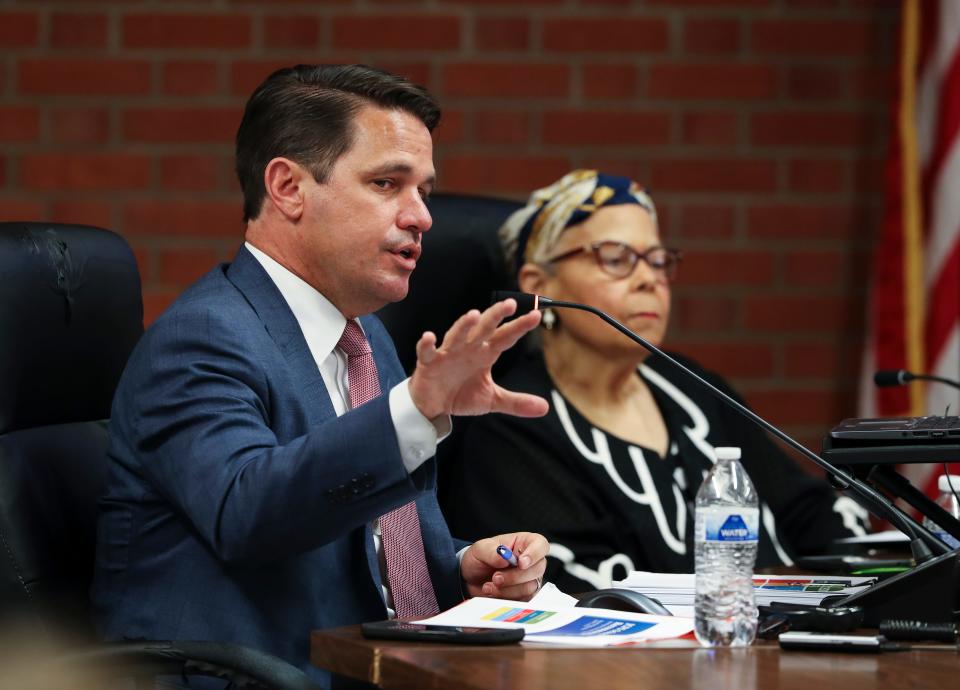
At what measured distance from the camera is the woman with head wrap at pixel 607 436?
2344 mm

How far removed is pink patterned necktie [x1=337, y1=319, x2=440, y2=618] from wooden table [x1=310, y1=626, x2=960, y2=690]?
0.40 metres

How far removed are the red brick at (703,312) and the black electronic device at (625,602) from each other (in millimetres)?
1745

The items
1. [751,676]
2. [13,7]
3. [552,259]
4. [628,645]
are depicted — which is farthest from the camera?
[13,7]

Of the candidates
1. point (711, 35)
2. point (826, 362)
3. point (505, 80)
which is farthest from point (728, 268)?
point (505, 80)

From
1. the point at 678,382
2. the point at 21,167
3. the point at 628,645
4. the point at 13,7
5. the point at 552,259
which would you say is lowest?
the point at 628,645

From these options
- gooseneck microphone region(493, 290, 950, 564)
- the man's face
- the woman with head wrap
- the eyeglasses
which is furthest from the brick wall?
gooseneck microphone region(493, 290, 950, 564)

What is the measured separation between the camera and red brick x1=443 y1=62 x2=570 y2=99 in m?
3.30

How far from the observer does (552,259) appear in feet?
8.59

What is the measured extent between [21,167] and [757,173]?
1.82 meters

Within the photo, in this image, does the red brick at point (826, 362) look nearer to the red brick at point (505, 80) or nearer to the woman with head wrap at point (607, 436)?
the woman with head wrap at point (607, 436)

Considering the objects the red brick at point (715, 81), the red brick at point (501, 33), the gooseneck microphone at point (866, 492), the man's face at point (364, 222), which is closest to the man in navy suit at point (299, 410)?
the man's face at point (364, 222)

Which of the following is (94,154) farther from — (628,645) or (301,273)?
(628,645)

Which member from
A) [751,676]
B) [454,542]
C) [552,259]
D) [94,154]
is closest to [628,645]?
[751,676]

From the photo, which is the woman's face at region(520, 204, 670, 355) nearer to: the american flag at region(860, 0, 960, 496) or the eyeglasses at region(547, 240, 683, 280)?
the eyeglasses at region(547, 240, 683, 280)
